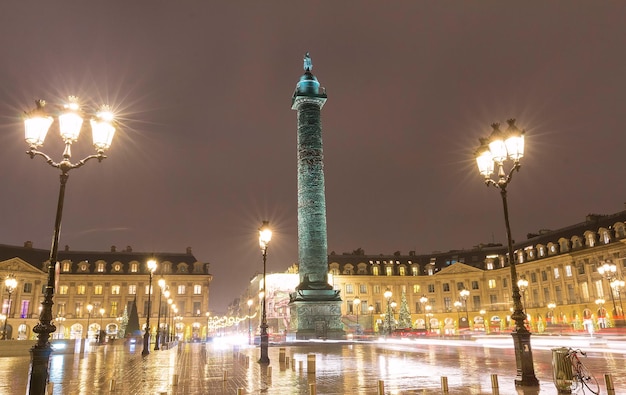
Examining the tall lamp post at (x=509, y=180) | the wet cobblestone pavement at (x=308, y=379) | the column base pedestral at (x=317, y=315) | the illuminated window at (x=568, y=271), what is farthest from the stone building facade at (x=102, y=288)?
the tall lamp post at (x=509, y=180)

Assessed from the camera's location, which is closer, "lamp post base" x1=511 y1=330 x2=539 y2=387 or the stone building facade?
"lamp post base" x1=511 y1=330 x2=539 y2=387

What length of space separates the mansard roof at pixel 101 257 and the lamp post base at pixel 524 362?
75686 millimetres

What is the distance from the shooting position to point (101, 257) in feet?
287

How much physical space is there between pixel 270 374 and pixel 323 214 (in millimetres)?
30365

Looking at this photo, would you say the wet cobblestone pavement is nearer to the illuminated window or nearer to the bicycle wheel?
the bicycle wheel

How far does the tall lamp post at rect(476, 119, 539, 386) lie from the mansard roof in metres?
73.7

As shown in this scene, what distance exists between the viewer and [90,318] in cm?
8175

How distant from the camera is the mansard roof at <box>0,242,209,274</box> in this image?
81438 millimetres

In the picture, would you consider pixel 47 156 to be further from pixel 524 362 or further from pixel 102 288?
pixel 102 288

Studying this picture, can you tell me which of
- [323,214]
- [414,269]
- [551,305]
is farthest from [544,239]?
[323,214]

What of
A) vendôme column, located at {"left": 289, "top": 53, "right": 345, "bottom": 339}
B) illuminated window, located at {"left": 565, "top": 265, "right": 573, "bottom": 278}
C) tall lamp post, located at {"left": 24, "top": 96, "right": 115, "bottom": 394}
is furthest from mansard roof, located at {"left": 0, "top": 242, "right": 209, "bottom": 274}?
tall lamp post, located at {"left": 24, "top": 96, "right": 115, "bottom": 394}

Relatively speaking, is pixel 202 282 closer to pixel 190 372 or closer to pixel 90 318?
pixel 90 318

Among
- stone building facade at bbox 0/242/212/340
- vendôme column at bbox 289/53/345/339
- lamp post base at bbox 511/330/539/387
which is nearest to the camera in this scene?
lamp post base at bbox 511/330/539/387

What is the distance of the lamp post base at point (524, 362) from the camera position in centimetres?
1220
